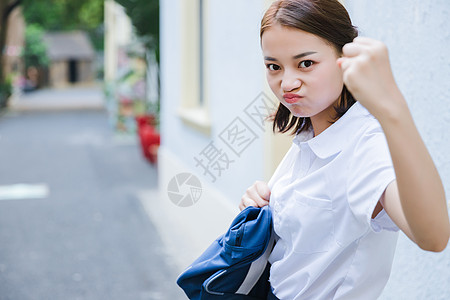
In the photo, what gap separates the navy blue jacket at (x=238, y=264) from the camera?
56.4 inches

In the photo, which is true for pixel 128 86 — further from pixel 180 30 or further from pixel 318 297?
pixel 318 297

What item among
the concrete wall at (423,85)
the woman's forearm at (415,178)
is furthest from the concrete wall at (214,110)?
the woman's forearm at (415,178)

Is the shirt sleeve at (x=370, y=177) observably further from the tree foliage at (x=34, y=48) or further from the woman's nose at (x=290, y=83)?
the tree foliage at (x=34, y=48)

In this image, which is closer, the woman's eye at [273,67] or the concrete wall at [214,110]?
the woman's eye at [273,67]

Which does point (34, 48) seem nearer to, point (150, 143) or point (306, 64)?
point (150, 143)

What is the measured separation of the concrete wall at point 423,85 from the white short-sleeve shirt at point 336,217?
1122 mm

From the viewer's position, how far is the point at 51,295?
4680 millimetres

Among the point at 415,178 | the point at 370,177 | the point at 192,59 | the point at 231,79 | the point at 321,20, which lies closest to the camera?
the point at 415,178

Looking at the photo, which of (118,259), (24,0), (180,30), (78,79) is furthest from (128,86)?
(78,79)

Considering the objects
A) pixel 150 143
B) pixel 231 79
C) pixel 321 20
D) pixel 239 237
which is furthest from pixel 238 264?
pixel 150 143

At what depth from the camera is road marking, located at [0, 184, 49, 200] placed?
861 cm

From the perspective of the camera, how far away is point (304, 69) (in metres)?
1.25

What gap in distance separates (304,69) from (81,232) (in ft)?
19.0

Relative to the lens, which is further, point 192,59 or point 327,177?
point 192,59
